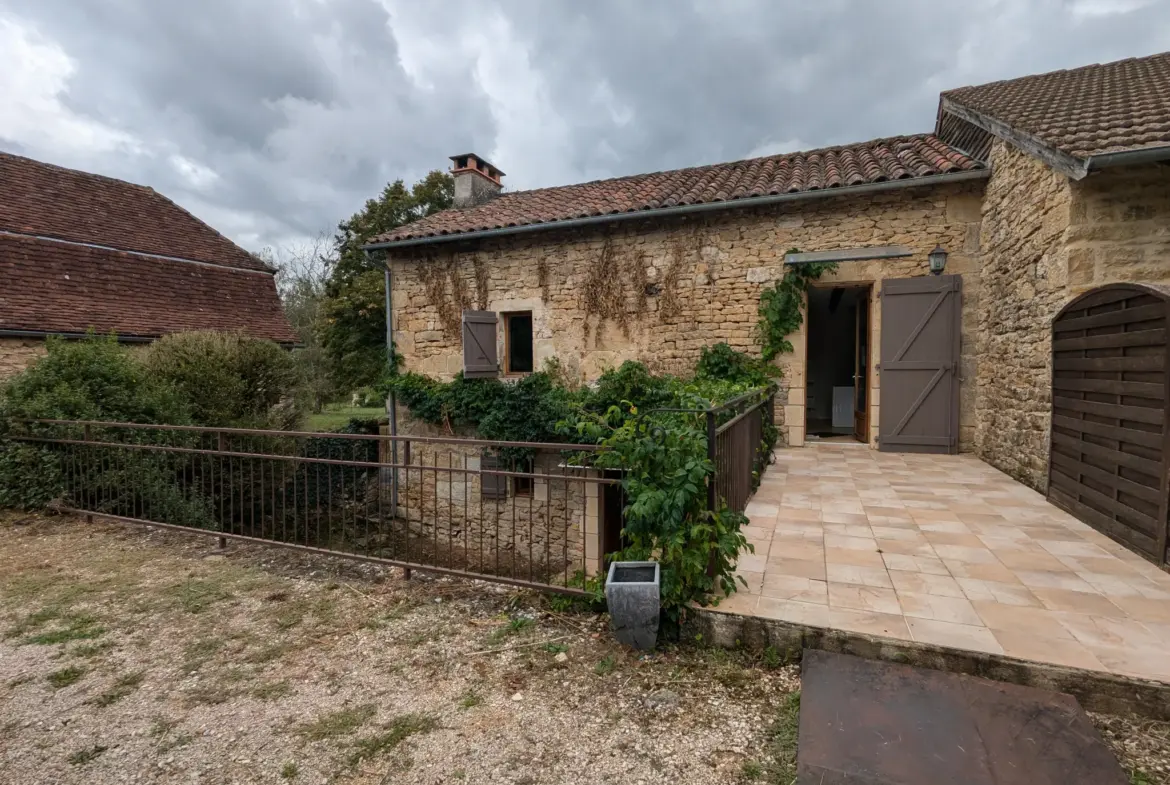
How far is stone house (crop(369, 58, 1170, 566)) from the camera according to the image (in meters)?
4.19

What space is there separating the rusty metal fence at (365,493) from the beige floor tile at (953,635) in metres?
1.56

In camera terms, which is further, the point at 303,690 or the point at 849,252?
the point at 849,252

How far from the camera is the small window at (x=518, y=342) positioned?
9258mm

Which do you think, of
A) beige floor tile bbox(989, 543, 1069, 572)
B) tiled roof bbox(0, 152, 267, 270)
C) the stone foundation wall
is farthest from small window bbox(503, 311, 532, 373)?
tiled roof bbox(0, 152, 267, 270)

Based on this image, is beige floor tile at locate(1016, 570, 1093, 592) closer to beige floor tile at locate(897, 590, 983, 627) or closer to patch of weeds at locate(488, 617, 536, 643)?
beige floor tile at locate(897, 590, 983, 627)

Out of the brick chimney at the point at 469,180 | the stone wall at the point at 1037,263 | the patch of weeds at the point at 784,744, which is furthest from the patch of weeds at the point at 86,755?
the brick chimney at the point at 469,180

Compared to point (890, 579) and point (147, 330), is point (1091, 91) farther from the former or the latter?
point (147, 330)

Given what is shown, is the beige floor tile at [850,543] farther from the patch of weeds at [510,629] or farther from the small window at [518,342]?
the small window at [518,342]

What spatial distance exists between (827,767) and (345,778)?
1.66 m

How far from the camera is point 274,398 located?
32.1ft

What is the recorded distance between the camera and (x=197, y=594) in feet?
11.1

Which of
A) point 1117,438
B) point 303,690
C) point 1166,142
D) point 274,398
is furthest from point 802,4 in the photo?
point 274,398

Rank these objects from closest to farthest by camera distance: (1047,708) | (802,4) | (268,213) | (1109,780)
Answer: (1109,780) → (1047,708) → (802,4) → (268,213)

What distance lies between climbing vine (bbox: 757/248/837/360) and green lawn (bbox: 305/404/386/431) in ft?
32.9
